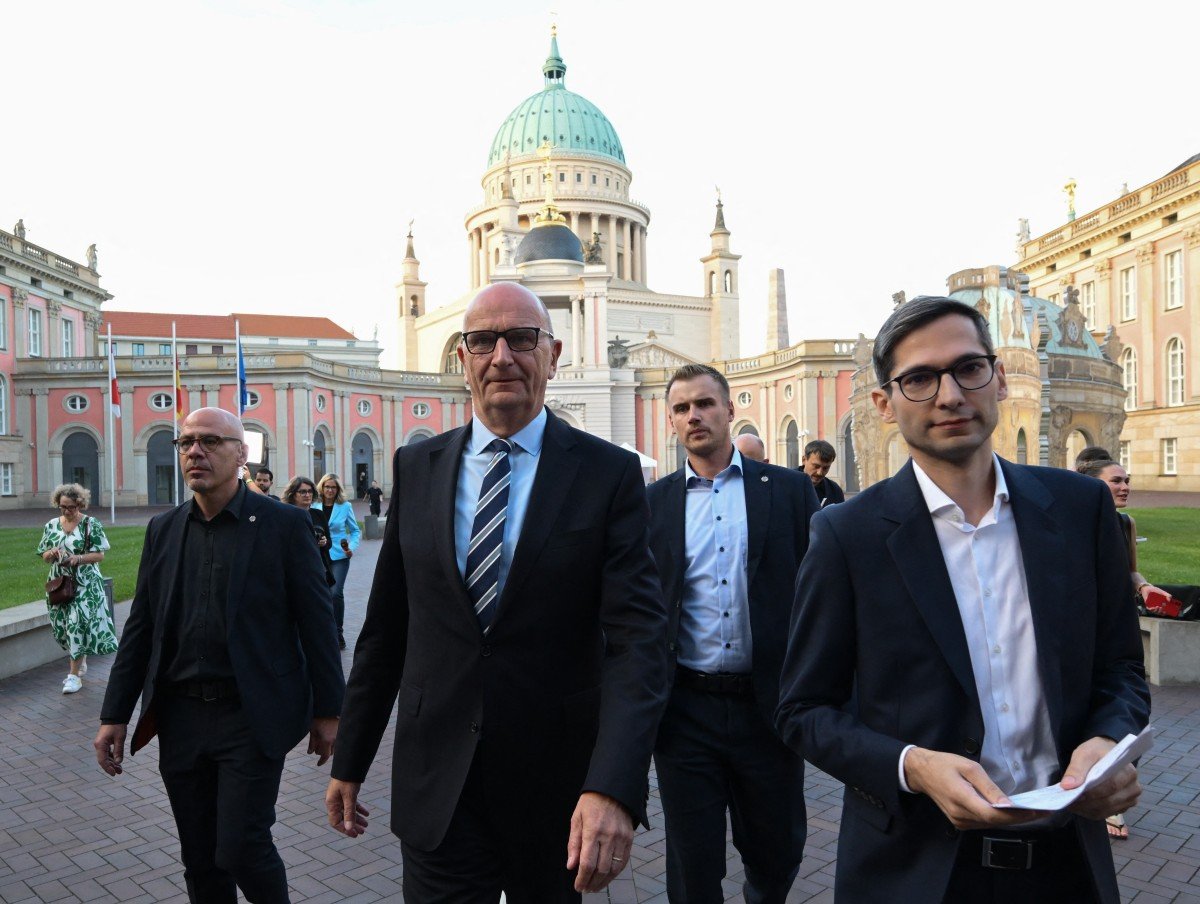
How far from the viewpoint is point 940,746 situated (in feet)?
6.73

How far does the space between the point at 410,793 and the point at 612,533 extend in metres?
1.01

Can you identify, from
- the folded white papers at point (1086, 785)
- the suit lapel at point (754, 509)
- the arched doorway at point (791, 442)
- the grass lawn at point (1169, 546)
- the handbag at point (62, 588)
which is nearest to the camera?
the folded white papers at point (1086, 785)

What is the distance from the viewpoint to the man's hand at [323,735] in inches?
153

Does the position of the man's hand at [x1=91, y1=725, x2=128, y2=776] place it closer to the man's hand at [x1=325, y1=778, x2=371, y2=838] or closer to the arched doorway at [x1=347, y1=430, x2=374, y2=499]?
the man's hand at [x1=325, y1=778, x2=371, y2=838]

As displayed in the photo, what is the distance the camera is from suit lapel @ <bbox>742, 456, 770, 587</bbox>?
3.81 metres

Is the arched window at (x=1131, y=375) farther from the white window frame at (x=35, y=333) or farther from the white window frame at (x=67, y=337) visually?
the white window frame at (x=67, y=337)

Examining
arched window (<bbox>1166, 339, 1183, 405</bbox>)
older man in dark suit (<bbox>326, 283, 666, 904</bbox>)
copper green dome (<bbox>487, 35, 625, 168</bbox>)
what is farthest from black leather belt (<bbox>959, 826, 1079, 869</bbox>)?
copper green dome (<bbox>487, 35, 625, 168</bbox>)

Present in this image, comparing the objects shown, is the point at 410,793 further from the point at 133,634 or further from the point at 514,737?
the point at 133,634

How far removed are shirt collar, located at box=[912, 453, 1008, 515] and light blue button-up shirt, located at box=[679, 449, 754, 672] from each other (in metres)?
1.63

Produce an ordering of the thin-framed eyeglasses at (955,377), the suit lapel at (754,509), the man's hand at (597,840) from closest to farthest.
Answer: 1. the thin-framed eyeglasses at (955,377)
2. the man's hand at (597,840)
3. the suit lapel at (754,509)

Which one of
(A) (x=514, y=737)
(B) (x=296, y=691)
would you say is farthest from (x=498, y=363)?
(B) (x=296, y=691)

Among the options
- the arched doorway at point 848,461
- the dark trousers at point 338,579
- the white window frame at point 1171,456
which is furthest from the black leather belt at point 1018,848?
the arched doorway at point 848,461

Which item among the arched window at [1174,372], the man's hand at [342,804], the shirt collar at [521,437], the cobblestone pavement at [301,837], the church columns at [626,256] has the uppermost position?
the church columns at [626,256]

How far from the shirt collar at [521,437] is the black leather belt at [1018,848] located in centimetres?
162
